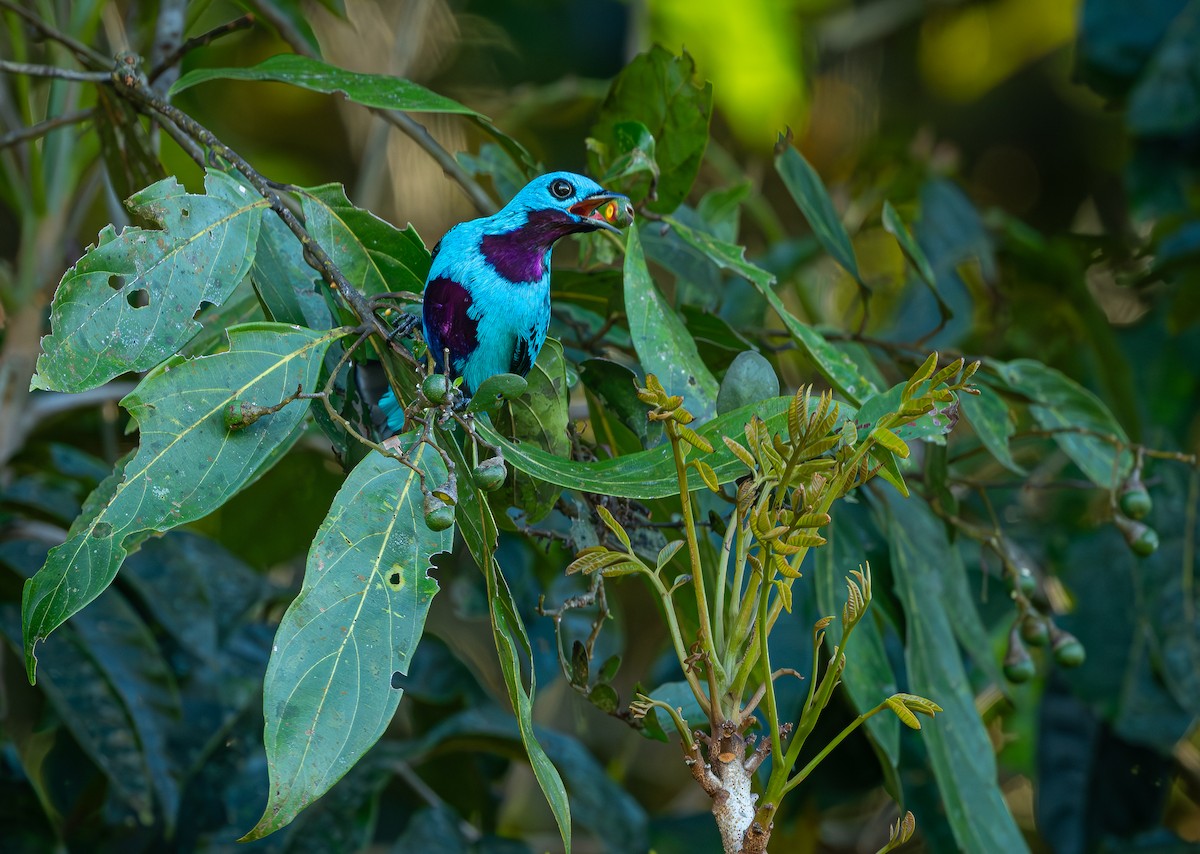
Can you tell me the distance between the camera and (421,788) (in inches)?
89.3

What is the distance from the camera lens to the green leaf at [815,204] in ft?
6.07

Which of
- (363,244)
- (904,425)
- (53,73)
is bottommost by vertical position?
(904,425)

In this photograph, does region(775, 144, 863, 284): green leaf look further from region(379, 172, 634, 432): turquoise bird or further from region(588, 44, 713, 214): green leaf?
region(379, 172, 634, 432): turquoise bird

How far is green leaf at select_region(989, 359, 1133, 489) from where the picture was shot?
6.02ft

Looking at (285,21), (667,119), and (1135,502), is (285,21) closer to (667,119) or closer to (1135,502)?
(667,119)

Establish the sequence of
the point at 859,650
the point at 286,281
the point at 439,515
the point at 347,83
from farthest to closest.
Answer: the point at 859,650
the point at 347,83
the point at 286,281
the point at 439,515

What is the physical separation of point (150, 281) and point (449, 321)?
342 millimetres

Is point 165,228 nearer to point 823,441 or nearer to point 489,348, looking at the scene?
point 489,348

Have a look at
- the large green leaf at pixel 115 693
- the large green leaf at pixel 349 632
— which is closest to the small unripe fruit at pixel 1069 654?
the large green leaf at pixel 349 632

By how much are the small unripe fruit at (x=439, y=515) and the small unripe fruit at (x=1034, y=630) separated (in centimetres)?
110

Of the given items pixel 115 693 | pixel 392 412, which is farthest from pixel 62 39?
pixel 115 693

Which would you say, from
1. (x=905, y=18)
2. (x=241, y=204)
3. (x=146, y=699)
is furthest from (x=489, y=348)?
(x=905, y=18)

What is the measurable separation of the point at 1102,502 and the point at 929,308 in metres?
0.63

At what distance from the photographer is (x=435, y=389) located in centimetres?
110
